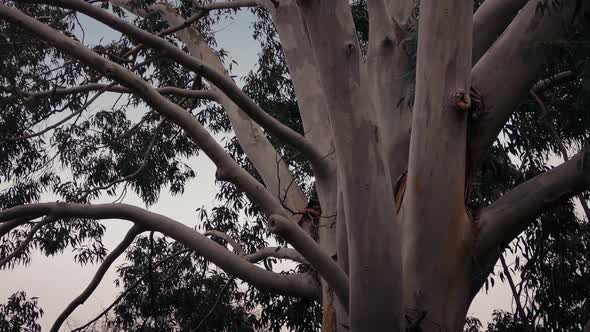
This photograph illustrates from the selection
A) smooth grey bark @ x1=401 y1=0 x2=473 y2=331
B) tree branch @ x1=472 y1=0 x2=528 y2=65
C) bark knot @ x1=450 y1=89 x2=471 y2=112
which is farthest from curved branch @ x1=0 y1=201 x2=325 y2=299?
tree branch @ x1=472 y1=0 x2=528 y2=65

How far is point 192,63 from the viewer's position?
3164mm

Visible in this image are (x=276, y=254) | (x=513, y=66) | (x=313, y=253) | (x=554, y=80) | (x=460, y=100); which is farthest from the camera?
(x=276, y=254)

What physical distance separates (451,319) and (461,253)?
273 mm

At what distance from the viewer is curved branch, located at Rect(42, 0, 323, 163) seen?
3064 millimetres

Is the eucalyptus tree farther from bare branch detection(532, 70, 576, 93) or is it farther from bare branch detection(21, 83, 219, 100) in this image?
bare branch detection(21, 83, 219, 100)

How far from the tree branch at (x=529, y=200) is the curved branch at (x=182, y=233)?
1153 millimetres

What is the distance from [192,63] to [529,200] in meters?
1.51

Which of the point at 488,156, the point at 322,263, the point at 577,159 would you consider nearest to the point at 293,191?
the point at 488,156

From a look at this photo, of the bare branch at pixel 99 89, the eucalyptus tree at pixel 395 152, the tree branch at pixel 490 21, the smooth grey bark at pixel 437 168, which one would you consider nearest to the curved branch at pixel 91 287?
the eucalyptus tree at pixel 395 152

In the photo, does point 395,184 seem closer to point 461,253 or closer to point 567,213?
point 461,253

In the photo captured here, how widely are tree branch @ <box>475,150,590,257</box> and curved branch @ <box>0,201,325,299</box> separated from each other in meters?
1.15

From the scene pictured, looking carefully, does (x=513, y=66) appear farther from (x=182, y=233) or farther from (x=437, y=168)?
(x=182, y=233)

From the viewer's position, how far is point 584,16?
114 inches

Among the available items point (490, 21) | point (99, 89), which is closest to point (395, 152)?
point (490, 21)
